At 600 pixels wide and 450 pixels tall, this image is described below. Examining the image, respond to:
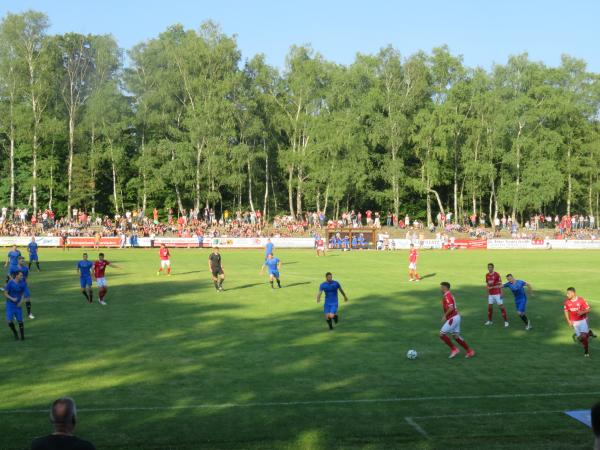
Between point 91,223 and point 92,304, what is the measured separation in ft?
168

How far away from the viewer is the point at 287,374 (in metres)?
14.4

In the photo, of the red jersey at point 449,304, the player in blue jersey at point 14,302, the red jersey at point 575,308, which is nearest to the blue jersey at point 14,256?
the player in blue jersey at point 14,302

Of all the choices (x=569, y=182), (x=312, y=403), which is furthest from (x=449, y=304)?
(x=569, y=182)

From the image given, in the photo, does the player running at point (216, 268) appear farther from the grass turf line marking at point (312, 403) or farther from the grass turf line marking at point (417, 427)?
the grass turf line marking at point (417, 427)

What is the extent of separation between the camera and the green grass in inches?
421

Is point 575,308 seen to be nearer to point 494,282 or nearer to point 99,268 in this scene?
point 494,282

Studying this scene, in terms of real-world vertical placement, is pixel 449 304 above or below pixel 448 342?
above

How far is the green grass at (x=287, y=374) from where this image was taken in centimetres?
1070

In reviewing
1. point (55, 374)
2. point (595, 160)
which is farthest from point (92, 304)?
point (595, 160)

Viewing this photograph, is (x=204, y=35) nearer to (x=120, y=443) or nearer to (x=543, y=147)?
(x=543, y=147)

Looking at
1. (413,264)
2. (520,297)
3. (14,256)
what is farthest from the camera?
(413,264)

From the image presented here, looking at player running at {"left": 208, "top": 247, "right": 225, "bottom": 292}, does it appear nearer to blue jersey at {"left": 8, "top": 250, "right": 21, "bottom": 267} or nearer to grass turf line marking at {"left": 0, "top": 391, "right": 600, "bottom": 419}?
blue jersey at {"left": 8, "top": 250, "right": 21, "bottom": 267}

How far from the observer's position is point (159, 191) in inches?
3164

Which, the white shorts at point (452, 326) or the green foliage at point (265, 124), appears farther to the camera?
the green foliage at point (265, 124)
